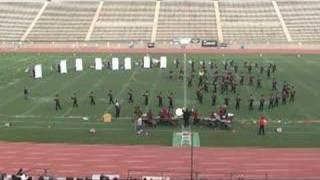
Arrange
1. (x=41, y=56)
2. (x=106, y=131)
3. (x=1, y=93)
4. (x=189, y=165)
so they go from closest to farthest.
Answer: (x=189, y=165), (x=106, y=131), (x=1, y=93), (x=41, y=56)

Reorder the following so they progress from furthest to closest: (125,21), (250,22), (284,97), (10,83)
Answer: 1. (125,21)
2. (250,22)
3. (10,83)
4. (284,97)

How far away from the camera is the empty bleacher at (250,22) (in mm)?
80625

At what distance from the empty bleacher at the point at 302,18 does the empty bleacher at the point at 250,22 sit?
1.49 m

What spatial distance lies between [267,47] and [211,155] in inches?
1979

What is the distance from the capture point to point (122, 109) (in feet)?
113

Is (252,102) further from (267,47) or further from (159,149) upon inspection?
(267,47)

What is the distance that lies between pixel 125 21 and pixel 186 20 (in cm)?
845

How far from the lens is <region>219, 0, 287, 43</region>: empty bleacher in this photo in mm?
80625

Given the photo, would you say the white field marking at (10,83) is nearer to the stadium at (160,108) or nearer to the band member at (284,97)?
the stadium at (160,108)

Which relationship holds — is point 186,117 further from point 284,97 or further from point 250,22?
point 250,22

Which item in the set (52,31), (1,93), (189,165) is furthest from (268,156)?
(52,31)

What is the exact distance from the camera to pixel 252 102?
34688mm

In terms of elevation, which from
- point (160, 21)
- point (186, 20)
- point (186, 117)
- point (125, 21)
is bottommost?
point (186, 117)

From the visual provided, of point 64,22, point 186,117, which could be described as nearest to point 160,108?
point 186,117
